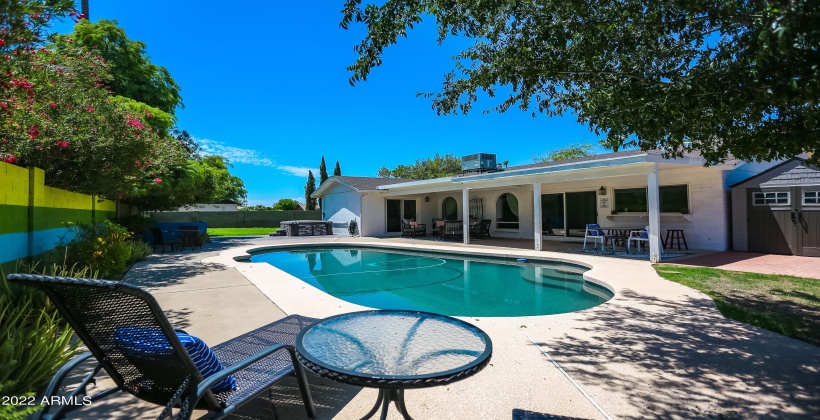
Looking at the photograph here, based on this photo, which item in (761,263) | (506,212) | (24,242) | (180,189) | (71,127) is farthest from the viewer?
(506,212)

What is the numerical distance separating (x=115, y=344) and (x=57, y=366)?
1.74 meters

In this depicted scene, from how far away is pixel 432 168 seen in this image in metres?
42.2

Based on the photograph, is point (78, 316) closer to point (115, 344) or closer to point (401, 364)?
point (115, 344)

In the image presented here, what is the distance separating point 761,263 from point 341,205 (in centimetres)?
1768

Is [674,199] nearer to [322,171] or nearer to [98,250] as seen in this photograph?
[98,250]

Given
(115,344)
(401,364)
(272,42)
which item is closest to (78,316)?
(115,344)

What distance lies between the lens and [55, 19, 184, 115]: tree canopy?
42.1 ft

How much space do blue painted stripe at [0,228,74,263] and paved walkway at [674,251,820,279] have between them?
472 inches

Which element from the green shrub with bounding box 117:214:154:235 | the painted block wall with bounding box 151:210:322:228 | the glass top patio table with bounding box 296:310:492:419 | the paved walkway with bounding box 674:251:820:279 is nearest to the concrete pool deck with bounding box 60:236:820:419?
the glass top patio table with bounding box 296:310:492:419

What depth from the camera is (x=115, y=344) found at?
182 cm

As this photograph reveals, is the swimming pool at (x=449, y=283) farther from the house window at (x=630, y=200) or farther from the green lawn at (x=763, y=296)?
the house window at (x=630, y=200)

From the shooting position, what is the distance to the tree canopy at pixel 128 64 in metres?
12.8

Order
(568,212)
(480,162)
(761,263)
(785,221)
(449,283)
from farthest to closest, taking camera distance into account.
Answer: (480,162) → (568,212) → (785,221) → (449,283) → (761,263)

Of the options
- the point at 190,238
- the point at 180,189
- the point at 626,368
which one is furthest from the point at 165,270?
the point at 626,368
